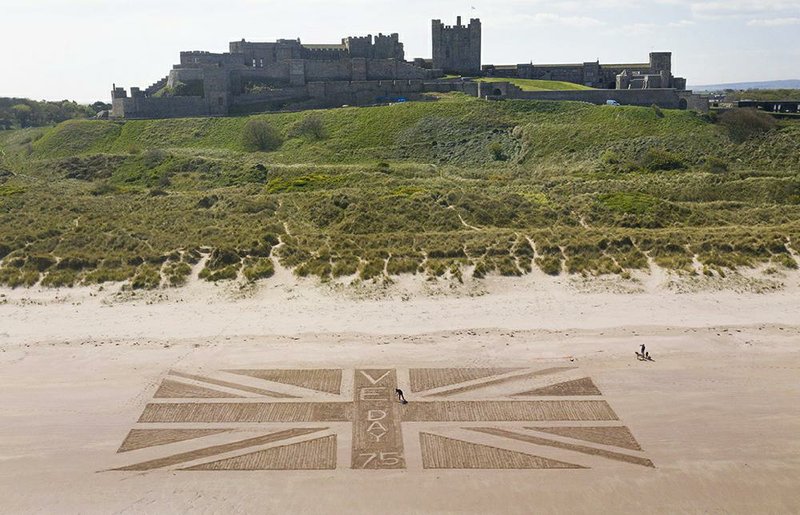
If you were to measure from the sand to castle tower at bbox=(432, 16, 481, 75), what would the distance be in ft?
199

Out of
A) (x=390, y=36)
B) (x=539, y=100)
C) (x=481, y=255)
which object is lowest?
(x=481, y=255)

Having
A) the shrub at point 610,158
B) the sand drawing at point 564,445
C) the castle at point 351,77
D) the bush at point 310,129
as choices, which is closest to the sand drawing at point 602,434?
the sand drawing at point 564,445

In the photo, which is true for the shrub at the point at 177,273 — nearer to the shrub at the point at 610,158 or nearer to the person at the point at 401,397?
the person at the point at 401,397

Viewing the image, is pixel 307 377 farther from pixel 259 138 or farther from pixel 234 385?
pixel 259 138

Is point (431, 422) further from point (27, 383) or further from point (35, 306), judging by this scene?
point (35, 306)

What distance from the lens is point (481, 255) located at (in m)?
25.7

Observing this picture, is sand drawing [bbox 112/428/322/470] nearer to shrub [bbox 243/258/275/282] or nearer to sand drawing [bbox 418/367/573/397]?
sand drawing [bbox 418/367/573/397]

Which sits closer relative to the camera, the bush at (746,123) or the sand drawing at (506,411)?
the sand drawing at (506,411)

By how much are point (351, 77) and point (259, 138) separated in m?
19.8

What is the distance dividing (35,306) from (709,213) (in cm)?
3146

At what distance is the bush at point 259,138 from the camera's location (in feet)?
193

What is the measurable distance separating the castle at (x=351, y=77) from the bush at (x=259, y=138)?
10.7m

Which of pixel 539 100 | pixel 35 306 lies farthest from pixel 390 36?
pixel 35 306

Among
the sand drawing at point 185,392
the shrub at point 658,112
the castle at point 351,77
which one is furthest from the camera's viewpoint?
the castle at point 351,77
